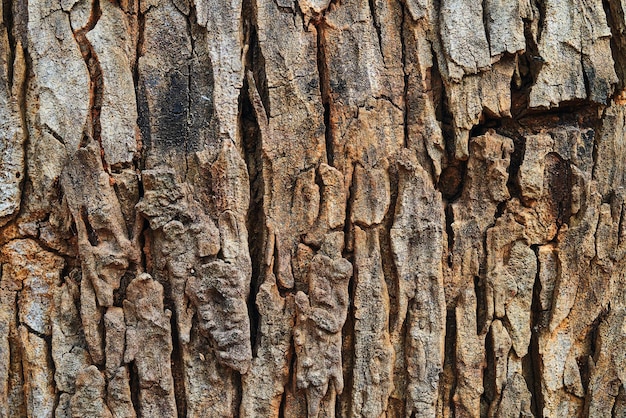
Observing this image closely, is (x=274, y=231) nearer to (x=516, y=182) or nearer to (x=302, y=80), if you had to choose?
(x=302, y=80)

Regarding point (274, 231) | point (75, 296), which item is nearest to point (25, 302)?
point (75, 296)

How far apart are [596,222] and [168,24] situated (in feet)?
3.59

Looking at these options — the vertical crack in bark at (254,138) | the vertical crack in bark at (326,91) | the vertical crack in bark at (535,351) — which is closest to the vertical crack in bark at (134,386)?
the vertical crack in bark at (254,138)

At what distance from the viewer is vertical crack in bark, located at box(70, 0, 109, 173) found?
59.5 inches

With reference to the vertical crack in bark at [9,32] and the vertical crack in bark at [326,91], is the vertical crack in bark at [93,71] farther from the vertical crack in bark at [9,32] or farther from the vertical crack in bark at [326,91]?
the vertical crack in bark at [326,91]

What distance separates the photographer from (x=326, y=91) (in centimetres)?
153

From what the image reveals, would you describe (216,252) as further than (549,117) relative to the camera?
No

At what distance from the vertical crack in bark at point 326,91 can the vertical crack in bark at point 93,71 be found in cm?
50

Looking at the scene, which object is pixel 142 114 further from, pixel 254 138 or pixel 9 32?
pixel 9 32

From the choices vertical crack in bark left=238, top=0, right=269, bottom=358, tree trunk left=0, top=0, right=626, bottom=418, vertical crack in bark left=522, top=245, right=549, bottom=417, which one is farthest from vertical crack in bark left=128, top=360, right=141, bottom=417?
vertical crack in bark left=522, top=245, right=549, bottom=417

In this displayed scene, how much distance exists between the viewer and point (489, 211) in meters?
1.54

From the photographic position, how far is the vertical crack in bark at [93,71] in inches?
59.5

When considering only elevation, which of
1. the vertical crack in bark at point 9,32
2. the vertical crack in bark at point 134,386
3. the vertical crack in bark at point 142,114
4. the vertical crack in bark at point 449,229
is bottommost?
the vertical crack in bark at point 134,386

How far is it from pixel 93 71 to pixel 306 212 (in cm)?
59
